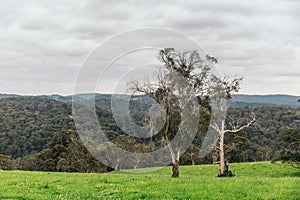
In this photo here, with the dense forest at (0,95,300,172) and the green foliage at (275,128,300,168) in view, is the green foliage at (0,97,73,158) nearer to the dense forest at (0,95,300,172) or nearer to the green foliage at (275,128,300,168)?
the dense forest at (0,95,300,172)

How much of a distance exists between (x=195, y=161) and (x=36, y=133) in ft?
168

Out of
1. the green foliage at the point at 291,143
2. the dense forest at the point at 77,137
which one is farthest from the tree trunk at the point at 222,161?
the green foliage at the point at 291,143

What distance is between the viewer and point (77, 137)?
235 ft

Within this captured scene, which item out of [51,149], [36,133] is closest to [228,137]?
[51,149]

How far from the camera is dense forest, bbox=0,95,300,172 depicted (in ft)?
118

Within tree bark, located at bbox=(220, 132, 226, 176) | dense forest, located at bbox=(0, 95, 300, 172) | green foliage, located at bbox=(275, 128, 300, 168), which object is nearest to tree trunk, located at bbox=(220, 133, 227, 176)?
tree bark, located at bbox=(220, 132, 226, 176)

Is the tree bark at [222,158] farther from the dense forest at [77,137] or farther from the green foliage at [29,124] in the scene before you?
the green foliage at [29,124]

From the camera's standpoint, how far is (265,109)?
131 m

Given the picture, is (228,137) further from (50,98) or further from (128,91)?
(50,98)

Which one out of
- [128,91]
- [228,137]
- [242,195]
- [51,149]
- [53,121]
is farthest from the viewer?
[53,121]

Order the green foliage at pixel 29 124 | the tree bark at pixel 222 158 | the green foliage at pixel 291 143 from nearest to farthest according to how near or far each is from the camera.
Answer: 1. the tree bark at pixel 222 158
2. the green foliage at pixel 291 143
3. the green foliage at pixel 29 124

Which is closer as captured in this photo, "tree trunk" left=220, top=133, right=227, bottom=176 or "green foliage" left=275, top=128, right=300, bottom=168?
"tree trunk" left=220, top=133, right=227, bottom=176

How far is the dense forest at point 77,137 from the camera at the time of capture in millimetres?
35953

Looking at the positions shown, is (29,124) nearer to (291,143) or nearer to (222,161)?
(291,143)
